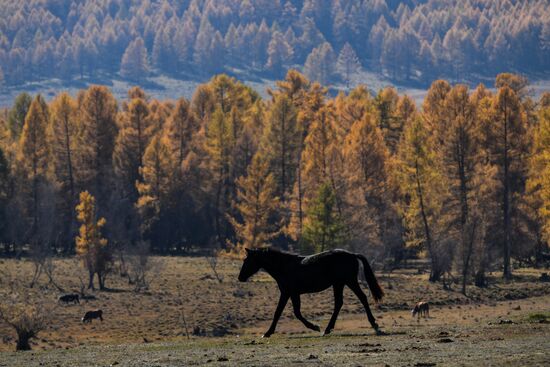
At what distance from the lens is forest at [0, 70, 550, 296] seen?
65.5m

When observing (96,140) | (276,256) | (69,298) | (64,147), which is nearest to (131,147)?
(96,140)

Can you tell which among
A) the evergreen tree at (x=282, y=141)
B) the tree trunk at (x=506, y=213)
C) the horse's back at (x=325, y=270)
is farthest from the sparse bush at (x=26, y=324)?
the evergreen tree at (x=282, y=141)

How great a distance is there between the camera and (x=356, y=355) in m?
20.3

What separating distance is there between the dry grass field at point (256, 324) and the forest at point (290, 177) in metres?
2.79

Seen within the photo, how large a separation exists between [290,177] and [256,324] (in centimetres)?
3873

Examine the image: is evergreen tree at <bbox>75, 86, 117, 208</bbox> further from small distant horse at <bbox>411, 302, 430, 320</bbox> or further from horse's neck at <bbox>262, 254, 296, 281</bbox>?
horse's neck at <bbox>262, 254, 296, 281</bbox>

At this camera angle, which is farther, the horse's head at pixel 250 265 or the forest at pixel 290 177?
the forest at pixel 290 177

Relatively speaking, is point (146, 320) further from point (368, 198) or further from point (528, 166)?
point (528, 166)

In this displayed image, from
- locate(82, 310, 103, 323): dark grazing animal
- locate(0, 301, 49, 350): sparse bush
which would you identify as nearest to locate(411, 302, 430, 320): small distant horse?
locate(82, 310, 103, 323): dark grazing animal

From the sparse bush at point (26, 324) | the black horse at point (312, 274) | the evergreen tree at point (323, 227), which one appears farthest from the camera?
the evergreen tree at point (323, 227)

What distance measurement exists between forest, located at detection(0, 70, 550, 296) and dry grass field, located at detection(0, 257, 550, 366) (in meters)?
2.79

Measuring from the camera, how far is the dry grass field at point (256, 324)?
67.3 ft

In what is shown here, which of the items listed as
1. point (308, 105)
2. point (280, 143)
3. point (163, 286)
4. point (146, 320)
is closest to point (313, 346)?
point (146, 320)

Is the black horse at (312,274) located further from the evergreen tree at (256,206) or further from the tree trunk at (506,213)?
the evergreen tree at (256,206)
